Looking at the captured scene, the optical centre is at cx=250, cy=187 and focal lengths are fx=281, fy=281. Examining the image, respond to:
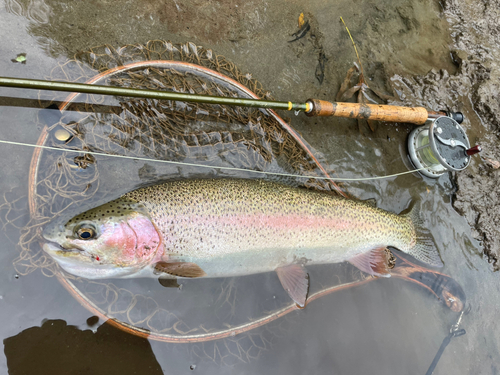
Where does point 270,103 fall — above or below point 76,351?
above

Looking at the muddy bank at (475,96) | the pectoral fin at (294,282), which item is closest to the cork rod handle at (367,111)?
the muddy bank at (475,96)

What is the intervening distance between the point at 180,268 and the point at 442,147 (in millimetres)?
2556

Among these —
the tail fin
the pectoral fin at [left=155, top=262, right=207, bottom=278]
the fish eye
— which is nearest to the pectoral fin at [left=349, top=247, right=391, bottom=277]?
the tail fin

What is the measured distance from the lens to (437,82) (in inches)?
128

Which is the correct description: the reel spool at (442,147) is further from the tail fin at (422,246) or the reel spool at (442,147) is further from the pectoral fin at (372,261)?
the pectoral fin at (372,261)

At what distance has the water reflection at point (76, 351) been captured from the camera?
2082 mm

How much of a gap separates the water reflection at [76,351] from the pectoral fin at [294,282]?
4.02 ft

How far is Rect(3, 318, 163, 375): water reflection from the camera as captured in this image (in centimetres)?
208

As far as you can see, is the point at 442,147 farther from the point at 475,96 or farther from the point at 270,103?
the point at 270,103

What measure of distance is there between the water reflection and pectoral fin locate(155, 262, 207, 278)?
702mm

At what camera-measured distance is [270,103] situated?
7.19ft

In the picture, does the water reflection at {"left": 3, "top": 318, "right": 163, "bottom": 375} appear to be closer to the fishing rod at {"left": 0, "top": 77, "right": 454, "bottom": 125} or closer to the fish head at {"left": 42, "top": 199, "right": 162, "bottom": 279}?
the fish head at {"left": 42, "top": 199, "right": 162, "bottom": 279}

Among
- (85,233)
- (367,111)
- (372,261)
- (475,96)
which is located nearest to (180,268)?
(85,233)

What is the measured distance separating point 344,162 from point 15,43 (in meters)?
3.07
